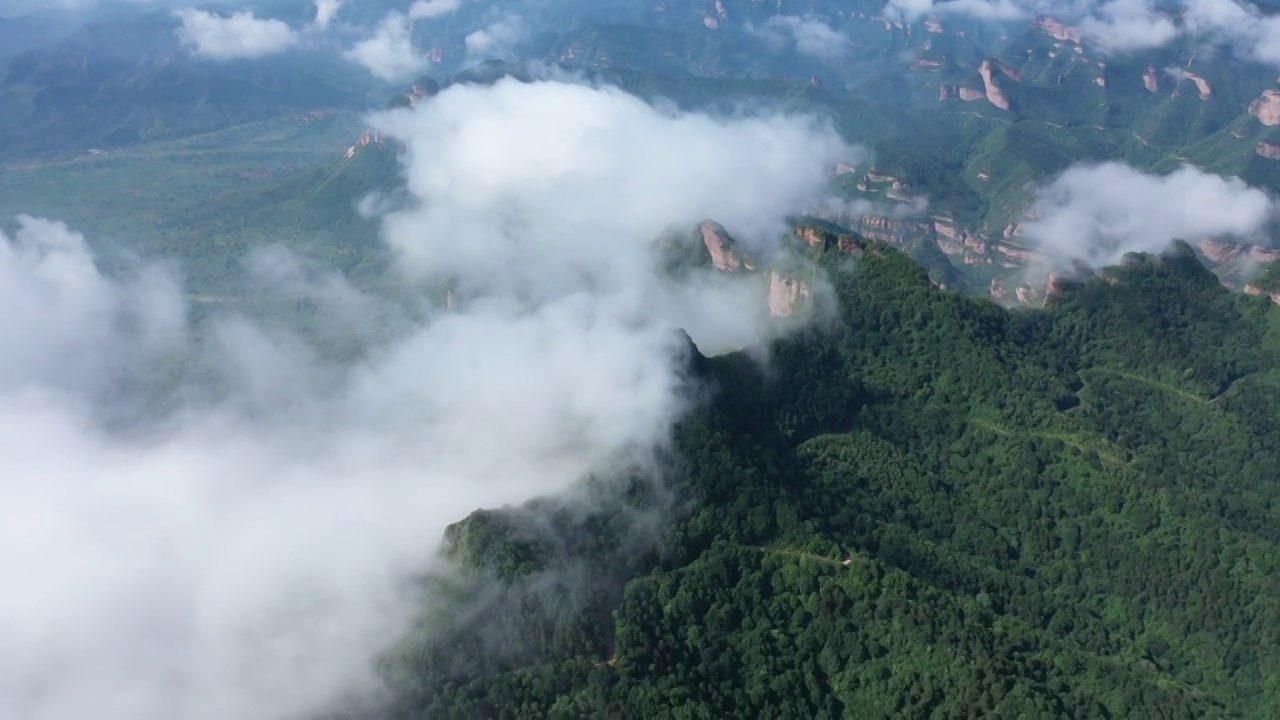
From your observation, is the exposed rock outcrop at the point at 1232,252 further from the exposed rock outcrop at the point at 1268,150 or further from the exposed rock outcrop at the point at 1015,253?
the exposed rock outcrop at the point at 1268,150

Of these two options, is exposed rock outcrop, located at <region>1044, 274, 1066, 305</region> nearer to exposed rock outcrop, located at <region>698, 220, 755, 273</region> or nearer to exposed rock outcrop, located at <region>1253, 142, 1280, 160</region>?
exposed rock outcrop, located at <region>698, 220, 755, 273</region>

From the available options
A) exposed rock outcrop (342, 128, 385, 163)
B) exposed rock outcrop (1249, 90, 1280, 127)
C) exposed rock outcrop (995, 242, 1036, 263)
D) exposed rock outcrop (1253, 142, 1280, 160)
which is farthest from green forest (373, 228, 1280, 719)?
exposed rock outcrop (342, 128, 385, 163)

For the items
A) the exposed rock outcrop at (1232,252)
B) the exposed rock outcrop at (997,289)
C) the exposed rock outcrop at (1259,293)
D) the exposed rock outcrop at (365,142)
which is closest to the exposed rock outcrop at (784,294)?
the exposed rock outcrop at (1259,293)

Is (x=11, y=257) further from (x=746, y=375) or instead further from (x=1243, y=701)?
(x=1243, y=701)

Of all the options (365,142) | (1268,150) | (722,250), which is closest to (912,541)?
(722,250)

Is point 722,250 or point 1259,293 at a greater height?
point 722,250

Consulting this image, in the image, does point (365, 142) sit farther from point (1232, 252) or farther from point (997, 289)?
point (1232, 252)
